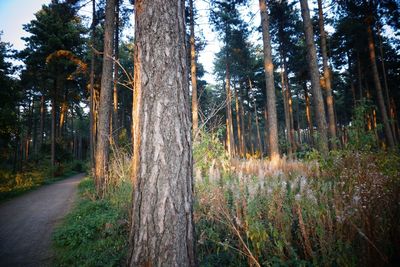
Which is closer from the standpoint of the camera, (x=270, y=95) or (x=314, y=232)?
(x=314, y=232)

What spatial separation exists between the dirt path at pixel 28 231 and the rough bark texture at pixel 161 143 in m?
2.56

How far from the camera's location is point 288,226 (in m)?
2.39

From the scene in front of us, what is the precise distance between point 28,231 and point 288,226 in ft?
17.8

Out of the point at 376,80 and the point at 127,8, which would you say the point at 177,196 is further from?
the point at 376,80

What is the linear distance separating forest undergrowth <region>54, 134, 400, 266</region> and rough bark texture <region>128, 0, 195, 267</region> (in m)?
0.69

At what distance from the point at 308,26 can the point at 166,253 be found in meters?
10.2

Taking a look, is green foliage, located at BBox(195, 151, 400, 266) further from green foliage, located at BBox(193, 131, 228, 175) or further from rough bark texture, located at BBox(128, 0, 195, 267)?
green foliage, located at BBox(193, 131, 228, 175)

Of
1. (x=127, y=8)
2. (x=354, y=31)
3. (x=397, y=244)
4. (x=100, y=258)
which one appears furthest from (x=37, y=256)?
(x=354, y=31)

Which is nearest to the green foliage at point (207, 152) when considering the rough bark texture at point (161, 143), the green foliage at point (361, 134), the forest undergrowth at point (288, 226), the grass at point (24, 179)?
the forest undergrowth at point (288, 226)

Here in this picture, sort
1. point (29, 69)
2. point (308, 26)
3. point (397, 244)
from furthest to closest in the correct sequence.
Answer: point (29, 69), point (308, 26), point (397, 244)

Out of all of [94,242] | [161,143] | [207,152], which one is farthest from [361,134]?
[94,242]

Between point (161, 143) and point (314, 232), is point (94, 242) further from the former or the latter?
point (314, 232)

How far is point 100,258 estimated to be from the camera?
9.09 ft

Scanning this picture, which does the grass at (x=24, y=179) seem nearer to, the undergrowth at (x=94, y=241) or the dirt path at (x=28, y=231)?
the dirt path at (x=28, y=231)
